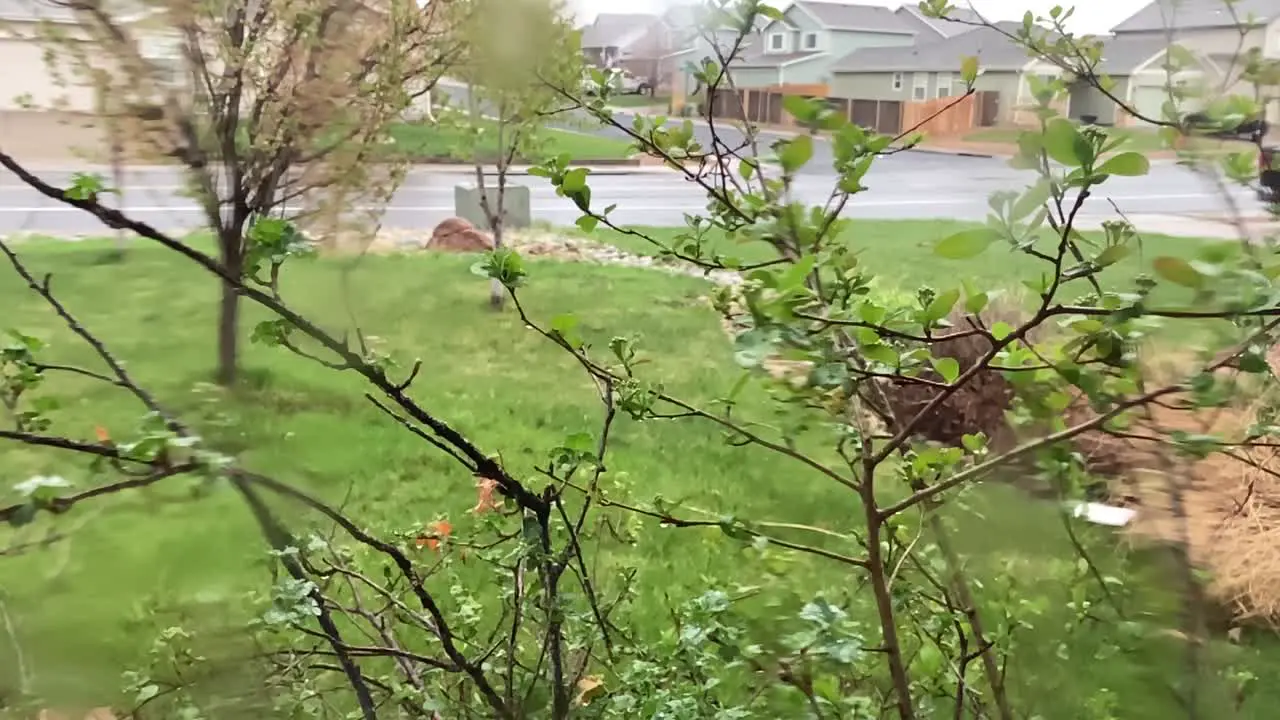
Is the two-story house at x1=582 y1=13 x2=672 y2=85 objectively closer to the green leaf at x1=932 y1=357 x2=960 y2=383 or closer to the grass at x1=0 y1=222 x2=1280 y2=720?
the grass at x1=0 y1=222 x2=1280 y2=720

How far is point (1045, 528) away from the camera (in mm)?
540

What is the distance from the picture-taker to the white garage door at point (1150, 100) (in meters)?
0.52

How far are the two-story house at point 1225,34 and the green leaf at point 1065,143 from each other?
0.27 m

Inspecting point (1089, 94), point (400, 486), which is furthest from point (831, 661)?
point (400, 486)

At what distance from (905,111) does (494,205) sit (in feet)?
1.55

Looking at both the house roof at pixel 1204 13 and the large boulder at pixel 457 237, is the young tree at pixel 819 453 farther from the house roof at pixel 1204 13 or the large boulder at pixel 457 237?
the large boulder at pixel 457 237

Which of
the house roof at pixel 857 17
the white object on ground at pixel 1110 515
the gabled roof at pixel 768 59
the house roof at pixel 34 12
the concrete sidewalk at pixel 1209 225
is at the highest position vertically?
the house roof at pixel 857 17

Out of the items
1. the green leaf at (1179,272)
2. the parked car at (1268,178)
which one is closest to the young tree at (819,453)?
the green leaf at (1179,272)

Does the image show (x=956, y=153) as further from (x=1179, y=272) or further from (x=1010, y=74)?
(x=1179, y=272)

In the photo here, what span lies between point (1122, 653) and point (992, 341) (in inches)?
13.4

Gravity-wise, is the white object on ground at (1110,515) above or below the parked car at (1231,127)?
below

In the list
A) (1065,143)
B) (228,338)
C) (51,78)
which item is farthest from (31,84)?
(1065,143)

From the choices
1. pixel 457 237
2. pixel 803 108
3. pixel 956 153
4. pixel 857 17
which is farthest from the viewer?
pixel 457 237

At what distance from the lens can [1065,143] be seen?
0.30 m
